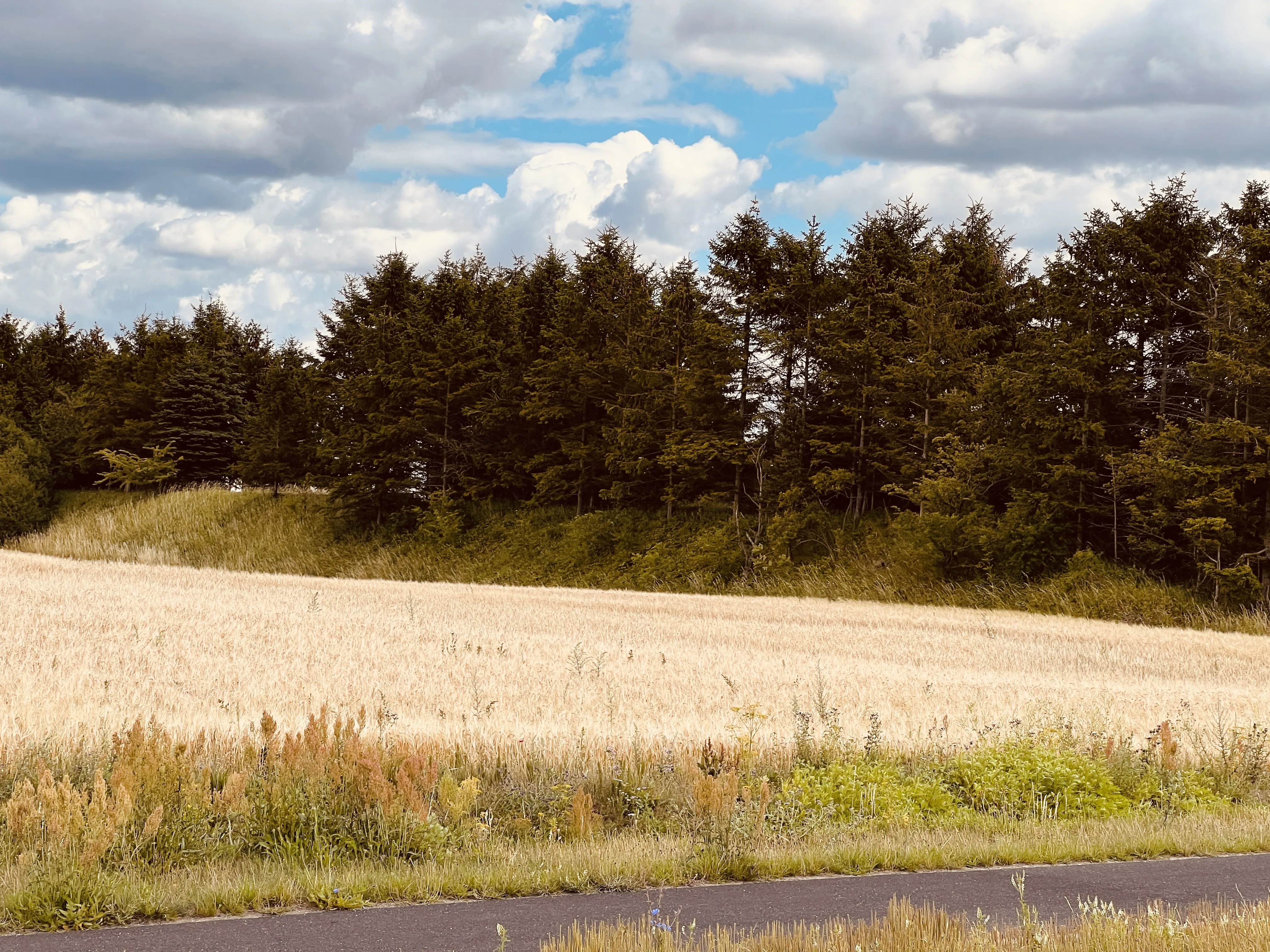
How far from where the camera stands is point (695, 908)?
6852mm

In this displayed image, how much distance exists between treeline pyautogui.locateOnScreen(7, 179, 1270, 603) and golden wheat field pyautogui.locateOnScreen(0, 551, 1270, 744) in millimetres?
4987

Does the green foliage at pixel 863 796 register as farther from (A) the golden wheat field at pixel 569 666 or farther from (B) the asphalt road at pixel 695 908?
(A) the golden wheat field at pixel 569 666

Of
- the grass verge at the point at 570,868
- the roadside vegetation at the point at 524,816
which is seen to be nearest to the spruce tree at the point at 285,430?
the roadside vegetation at the point at 524,816

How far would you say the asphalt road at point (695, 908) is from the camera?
6133 millimetres

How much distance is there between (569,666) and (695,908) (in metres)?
10.7

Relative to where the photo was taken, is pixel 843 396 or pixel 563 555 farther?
pixel 563 555

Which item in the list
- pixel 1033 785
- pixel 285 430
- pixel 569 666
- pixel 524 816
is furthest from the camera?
pixel 285 430

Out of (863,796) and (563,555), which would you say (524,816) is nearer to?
(863,796)

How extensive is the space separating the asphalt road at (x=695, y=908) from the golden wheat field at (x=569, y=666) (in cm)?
399

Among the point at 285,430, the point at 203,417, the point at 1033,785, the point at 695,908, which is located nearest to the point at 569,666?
the point at 1033,785

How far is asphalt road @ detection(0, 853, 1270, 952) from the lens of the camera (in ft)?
20.1

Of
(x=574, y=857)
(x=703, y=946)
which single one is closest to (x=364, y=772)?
(x=574, y=857)

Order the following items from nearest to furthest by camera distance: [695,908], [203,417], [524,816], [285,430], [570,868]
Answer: [695,908]
[570,868]
[524,816]
[285,430]
[203,417]

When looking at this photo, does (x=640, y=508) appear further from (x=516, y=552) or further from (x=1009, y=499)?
(x=1009, y=499)
